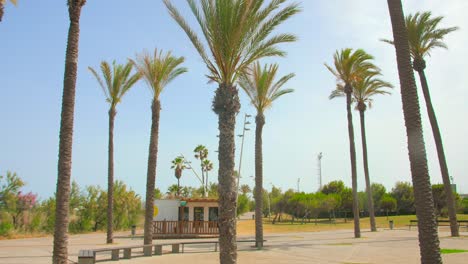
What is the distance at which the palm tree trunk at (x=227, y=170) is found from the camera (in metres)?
10.1

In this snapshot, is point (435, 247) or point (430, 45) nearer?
point (435, 247)

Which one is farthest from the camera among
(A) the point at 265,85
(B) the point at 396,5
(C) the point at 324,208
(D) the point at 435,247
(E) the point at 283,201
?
(E) the point at 283,201

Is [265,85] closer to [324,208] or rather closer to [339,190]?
[324,208]

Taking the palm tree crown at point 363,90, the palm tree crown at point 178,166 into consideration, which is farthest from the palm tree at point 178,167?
the palm tree crown at point 363,90

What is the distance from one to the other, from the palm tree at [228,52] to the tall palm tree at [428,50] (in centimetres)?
1575

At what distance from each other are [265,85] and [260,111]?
1442 millimetres

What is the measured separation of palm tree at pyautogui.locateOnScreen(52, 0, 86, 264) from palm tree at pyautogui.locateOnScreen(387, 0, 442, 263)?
27.4 ft

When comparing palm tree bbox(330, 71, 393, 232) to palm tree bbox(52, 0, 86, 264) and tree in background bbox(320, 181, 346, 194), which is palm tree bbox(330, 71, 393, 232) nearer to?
palm tree bbox(52, 0, 86, 264)

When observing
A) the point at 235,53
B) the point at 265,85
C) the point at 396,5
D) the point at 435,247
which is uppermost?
the point at 265,85

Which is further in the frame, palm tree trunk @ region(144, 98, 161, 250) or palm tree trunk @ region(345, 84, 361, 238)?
palm tree trunk @ region(345, 84, 361, 238)

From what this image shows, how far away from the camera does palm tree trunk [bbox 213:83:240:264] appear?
1009 centimetres

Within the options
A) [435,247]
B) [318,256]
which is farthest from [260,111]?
[435,247]

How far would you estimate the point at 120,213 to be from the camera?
41.7 metres

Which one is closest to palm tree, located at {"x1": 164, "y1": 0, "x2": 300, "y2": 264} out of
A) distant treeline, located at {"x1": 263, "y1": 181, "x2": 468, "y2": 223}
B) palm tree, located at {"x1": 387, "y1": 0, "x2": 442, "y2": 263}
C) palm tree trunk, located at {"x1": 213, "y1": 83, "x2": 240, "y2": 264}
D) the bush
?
palm tree trunk, located at {"x1": 213, "y1": 83, "x2": 240, "y2": 264}
